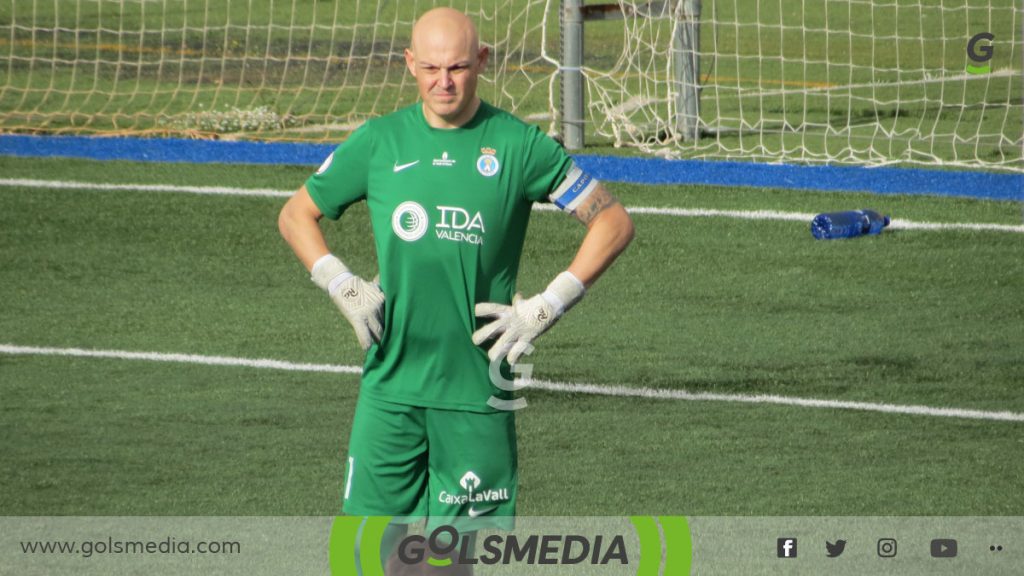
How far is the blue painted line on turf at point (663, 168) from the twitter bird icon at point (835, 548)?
6.71 meters

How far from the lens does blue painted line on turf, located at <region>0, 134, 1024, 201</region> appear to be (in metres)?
13.1

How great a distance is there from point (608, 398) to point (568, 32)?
5.92 meters

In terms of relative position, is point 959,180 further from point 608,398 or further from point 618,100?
point 608,398

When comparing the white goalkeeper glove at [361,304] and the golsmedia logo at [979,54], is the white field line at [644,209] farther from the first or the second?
the white goalkeeper glove at [361,304]

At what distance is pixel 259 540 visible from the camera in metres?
6.70

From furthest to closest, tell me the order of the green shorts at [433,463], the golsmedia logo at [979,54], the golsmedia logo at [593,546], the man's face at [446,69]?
1. the golsmedia logo at [979,54]
2. the golsmedia logo at [593,546]
3. the green shorts at [433,463]
4. the man's face at [446,69]

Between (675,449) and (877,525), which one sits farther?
(675,449)

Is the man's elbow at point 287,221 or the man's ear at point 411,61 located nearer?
the man's ear at point 411,61

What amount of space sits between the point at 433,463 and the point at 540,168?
0.93 meters

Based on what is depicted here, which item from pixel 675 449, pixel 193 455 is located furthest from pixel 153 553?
pixel 675 449

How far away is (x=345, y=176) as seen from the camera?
5152mm

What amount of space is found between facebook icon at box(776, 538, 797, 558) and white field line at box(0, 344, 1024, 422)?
1931mm

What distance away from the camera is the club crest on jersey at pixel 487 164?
5.04 metres

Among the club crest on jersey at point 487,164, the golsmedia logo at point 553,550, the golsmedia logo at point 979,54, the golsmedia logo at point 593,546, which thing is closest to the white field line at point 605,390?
the golsmedia logo at point 593,546
